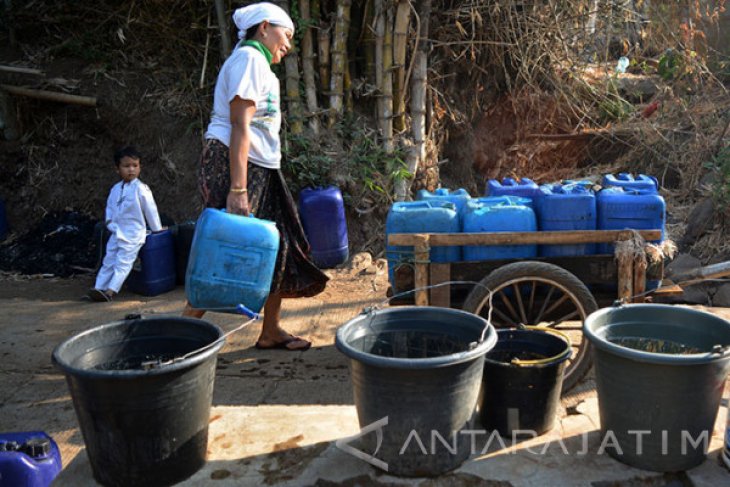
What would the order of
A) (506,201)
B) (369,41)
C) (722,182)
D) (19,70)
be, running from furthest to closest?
1. (19,70)
2. (369,41)
3. (722,182)
4. (506,201)

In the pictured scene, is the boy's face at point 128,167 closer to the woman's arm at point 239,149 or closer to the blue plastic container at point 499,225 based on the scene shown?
the woman's arm at point 239,149

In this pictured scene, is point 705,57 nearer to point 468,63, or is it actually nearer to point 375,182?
point 468,63

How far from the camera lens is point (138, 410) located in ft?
7.16

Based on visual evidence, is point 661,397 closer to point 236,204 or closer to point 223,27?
point 236,204

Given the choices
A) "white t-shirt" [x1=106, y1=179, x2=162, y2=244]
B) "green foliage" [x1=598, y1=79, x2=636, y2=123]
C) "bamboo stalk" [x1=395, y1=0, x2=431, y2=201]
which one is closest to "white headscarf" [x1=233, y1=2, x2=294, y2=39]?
"white t-shirt" [x1=106, y1=179, x2=162, y2=244]

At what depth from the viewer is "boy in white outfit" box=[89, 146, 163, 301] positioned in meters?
5.71

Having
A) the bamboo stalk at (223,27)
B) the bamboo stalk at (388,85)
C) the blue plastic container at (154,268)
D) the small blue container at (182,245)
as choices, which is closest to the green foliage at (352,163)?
the bamboo stalk at (388,85)

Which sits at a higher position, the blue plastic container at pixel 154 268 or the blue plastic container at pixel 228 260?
the blue plastic container at pixel 228 260

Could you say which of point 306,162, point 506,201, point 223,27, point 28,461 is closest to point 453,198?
point 506,201

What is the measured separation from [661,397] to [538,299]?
4.21ft

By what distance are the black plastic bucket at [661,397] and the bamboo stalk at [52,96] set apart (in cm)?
628

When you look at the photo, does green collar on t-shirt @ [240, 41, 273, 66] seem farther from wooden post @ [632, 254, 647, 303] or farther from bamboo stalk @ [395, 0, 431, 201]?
bamboo stalk @ [395, 0, 431, 201]

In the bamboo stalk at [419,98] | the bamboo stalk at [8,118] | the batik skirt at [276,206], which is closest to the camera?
the batik skirt at [276,206]

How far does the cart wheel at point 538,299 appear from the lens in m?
3.35
